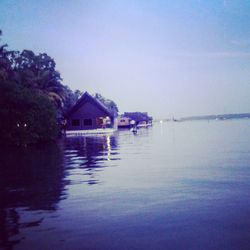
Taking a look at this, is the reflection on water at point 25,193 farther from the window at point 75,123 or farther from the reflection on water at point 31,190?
the window at point 75,123

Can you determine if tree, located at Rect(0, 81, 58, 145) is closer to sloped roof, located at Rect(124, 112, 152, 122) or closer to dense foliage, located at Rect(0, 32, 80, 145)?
dense foliage, located at Rect(0, 32, 80, 145)

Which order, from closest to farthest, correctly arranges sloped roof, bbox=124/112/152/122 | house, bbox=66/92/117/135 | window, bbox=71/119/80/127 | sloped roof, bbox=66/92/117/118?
sloped roof, bbox=66/92/117/118
house, bbox=66/92/117/135
window, bbox=71/119/80/127
sloped roof, bbox=124/112/152/122

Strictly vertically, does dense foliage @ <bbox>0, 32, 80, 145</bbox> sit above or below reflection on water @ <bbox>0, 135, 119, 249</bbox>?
above

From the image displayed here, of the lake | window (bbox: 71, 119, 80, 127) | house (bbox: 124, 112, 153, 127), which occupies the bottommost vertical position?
the lake

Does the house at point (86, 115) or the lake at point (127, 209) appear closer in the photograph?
the lake at point (127, 209)

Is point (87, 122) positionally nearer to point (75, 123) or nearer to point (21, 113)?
point (75, 123)

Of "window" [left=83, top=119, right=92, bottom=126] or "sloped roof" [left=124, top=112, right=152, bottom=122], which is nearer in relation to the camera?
"window" [left=83, top=119, right=92, bottom=126]

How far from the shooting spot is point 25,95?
32625mm

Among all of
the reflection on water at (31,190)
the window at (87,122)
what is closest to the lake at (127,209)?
the reflection on water at (31,190)

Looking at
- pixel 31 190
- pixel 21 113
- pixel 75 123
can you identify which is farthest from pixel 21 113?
pixel 75 123

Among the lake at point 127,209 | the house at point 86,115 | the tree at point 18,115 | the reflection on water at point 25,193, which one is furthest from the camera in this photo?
the house at point 86,115

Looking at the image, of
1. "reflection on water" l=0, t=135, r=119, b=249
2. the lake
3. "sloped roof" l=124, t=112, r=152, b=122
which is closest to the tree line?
"reflection on water" l=0, t=135, r=119, b=249

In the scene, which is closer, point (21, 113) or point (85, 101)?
point (21, 113)

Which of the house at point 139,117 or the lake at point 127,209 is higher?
the house at point 139,117
